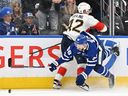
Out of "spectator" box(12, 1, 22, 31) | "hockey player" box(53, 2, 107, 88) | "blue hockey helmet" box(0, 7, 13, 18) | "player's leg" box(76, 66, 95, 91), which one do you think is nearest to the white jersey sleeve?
"hockey player" box(53, 2, 107, 88)

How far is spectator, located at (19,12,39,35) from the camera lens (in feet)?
30.0

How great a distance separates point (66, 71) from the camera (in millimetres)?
9195

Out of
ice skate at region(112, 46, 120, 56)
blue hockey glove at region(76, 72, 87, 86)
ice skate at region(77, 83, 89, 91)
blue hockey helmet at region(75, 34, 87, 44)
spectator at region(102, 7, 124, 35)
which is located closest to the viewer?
blue hockey helmet at region(75, 34, 87, 44)

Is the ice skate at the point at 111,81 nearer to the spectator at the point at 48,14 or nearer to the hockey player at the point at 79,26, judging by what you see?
the hockey player at the point at 79,26

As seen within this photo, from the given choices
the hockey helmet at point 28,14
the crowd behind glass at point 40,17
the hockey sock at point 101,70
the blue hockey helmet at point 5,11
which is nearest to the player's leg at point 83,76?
the hockey sock at point 101,70

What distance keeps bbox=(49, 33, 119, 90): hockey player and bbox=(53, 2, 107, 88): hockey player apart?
0.33 ft

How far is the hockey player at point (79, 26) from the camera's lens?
351 inches

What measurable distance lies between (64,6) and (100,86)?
56.0 inches

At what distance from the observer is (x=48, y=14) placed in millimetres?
9305

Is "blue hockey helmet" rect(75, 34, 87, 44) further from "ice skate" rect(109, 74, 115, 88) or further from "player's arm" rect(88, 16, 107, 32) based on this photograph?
"ice skate" rect(109, 74, 115, 88)

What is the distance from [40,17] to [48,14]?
0.51 ft

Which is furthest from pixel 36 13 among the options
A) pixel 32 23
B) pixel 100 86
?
pixel 100 86

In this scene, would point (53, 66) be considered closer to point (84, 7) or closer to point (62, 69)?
point (62, 69)
